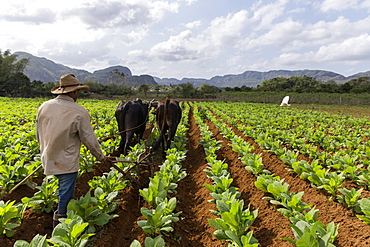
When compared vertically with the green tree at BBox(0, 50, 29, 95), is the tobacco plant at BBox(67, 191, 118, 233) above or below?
below

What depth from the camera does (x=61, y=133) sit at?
2.74 metres

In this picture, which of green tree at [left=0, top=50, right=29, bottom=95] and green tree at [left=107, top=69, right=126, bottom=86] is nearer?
green tree at [left=0, top=50, right=29, bottom=95]

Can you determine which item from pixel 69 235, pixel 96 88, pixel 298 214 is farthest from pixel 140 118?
pixel 96 88

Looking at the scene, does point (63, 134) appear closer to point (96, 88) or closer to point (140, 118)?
point (140, 118)

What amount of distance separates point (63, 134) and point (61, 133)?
3 cm

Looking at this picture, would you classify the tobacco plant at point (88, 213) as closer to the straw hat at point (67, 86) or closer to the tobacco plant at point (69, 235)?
the tobacco plant at point (69, 235)

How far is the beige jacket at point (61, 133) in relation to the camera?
2.75m

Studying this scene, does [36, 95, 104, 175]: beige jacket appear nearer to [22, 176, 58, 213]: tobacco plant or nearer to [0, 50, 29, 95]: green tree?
[22, 176, 58, 213]: tobacco plant

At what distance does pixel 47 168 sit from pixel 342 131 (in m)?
12.7

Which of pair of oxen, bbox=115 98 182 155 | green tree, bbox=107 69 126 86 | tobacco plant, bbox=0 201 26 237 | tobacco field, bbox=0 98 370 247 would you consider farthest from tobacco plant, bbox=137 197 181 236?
green tree, bbox=107 69 126 86

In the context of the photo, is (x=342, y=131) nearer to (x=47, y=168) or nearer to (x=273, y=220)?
(x=273, y=220)

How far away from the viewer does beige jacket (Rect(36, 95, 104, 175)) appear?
275 cm

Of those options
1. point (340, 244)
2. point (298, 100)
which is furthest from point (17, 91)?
point (298, 100)

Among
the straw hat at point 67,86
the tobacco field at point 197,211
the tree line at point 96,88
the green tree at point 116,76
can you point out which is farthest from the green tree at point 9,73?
the straw hat at point 67,86
